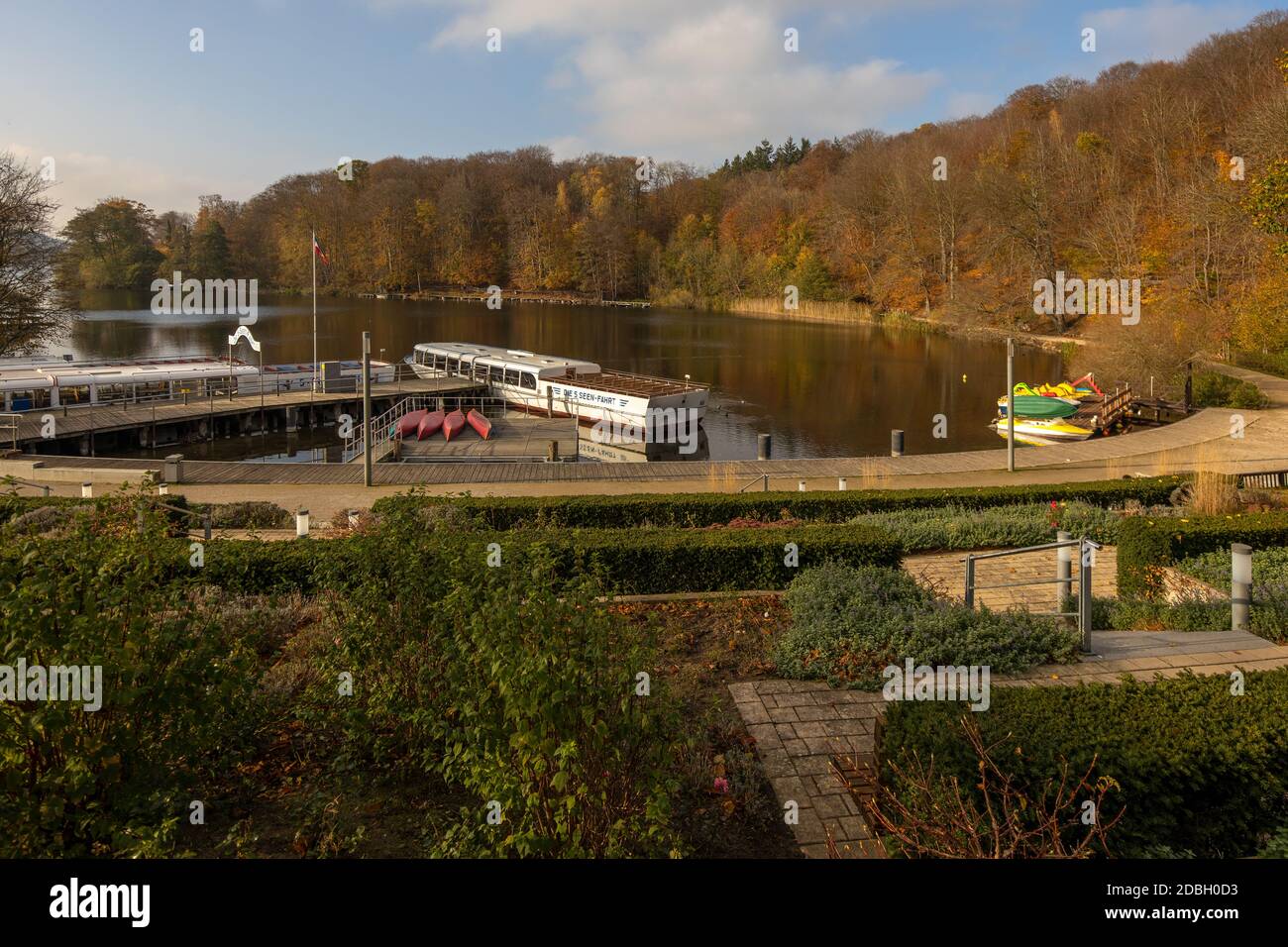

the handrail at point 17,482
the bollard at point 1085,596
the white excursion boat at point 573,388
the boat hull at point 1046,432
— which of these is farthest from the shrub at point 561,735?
the boat hull at point 1046,432

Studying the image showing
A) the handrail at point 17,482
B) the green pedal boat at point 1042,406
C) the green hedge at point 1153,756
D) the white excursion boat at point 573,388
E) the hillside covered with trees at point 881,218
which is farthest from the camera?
the hillside covered with trees at point 881,218

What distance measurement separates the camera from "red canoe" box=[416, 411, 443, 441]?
30.6m

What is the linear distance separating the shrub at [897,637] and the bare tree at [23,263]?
112 ft

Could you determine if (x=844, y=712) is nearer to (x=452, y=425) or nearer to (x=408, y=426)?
(x=452, y=425)

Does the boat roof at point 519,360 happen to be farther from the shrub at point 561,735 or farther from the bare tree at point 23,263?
the shrub at point 561,735

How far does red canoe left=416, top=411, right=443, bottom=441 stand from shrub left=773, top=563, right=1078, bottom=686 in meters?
22.5

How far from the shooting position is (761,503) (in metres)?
15.5

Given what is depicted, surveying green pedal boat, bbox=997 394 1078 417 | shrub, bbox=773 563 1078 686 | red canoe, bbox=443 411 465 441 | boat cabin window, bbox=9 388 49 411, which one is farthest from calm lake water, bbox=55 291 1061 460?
shrub, bbox=773 563 1078 686

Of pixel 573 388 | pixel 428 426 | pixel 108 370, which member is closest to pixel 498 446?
pixel 428 426

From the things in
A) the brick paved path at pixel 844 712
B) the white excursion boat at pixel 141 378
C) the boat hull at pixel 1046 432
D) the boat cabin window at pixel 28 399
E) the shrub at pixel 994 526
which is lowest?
the brick paved path at pixel 844 712

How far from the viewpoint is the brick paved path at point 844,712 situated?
607 cm

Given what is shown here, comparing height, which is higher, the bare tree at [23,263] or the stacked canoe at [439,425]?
the bare tree at [23,263]

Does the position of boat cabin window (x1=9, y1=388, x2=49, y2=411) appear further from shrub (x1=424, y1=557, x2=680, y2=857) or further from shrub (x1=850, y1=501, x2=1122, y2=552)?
shrub (x1=424, y1=557, x2=680, y2=857)
